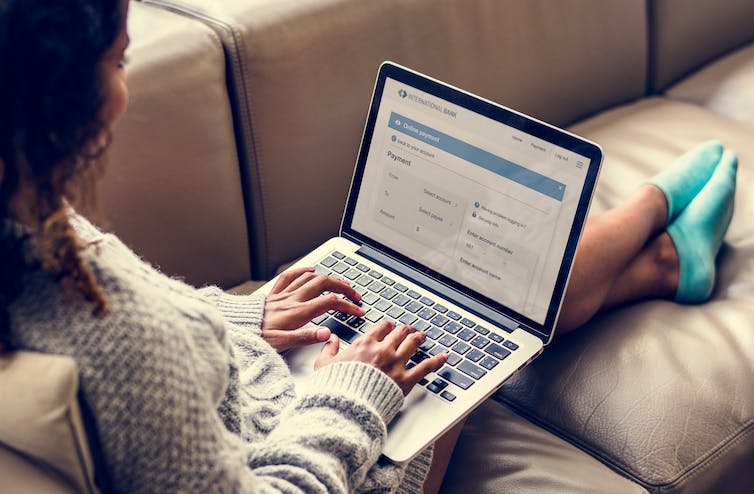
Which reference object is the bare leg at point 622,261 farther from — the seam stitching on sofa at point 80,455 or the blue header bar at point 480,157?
the seam stitching on sofa at point 80,455

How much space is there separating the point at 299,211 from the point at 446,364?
42 cm

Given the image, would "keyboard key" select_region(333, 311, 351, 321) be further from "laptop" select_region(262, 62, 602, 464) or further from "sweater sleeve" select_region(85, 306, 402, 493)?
"sweater sleeve" select_region(85, 306, 402, 493)

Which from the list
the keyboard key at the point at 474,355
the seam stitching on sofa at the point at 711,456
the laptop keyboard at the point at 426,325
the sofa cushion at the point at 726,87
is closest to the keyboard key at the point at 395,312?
the laptop keyboard at the point at 426,325

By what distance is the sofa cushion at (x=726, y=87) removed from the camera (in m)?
1.70

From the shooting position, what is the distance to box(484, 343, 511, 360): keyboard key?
101 centimetres

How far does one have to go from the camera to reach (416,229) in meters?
1.10

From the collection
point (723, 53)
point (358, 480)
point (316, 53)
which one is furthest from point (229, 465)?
point (723, 53)

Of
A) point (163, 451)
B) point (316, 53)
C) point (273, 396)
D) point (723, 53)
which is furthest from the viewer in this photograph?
point (723, 53)

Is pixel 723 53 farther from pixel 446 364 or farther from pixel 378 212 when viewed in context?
pixel 446 364

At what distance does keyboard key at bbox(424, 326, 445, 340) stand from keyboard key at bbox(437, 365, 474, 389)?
0.20 feet

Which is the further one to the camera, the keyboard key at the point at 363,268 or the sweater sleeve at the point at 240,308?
the keyboard key at the point at 363,268

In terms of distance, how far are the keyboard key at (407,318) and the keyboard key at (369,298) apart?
5 centimetres

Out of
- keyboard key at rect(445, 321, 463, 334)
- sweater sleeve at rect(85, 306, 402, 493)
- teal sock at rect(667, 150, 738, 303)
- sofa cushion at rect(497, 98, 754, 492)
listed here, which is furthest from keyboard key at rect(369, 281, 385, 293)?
teal sock at rect(667, 150, 738, 303)

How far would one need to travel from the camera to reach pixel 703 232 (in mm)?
1285
